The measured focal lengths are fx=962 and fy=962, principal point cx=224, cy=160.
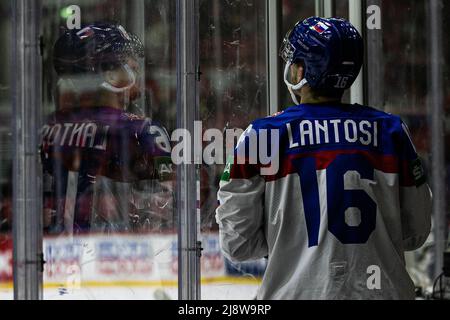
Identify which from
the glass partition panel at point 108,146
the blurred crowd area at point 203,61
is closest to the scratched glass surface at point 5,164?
the blurred crowd area at point 203,61

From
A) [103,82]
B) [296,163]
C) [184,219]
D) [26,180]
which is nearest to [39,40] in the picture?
[103,82]

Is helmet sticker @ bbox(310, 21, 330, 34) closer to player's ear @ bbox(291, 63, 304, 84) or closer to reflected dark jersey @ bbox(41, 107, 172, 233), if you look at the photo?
player's ear @ bbox(291, 63, 304, 84)

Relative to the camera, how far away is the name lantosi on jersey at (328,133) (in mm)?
1875

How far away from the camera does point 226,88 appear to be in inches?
121

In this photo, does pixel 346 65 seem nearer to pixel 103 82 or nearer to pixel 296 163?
pixel 296 163

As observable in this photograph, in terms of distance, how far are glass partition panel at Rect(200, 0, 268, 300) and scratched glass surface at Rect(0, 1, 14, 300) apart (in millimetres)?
585

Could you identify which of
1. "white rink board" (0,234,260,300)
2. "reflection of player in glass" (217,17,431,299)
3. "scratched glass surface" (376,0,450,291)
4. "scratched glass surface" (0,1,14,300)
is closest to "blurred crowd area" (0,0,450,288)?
"scratched glass surface" (0,1,14,300)

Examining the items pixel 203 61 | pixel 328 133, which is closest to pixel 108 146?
pixel 203 61

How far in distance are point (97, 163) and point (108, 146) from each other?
6 cm

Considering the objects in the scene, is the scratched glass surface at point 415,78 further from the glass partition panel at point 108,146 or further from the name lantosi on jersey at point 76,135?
the name lantosi on jersey at point 76,135

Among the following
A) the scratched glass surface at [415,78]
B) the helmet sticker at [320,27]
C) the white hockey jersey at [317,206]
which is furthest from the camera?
the scratched glass surface at [415,78]

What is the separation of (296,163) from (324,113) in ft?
0.40

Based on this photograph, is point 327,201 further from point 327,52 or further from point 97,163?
point 97,163

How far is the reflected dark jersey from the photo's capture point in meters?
2.85
